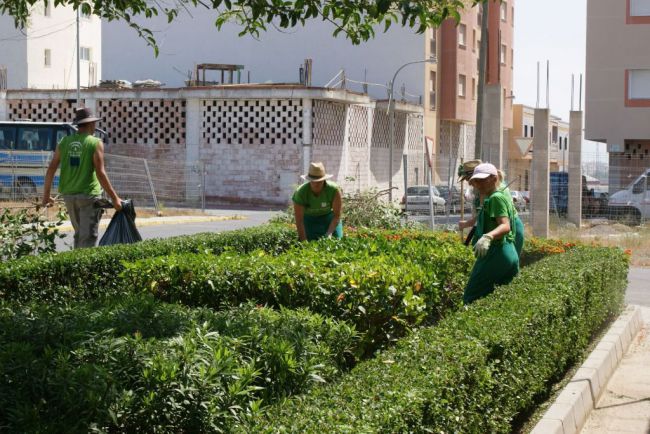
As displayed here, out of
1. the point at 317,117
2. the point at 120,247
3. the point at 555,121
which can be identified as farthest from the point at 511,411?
the point at 555,121

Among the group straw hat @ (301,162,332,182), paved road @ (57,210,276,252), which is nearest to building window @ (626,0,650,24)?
paved road @ (57,210,276,252)

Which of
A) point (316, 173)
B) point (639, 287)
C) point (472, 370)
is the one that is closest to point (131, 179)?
Answer: point (639, 287)

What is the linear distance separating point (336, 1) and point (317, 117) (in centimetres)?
3276

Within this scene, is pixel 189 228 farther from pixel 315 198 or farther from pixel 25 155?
pixel 315 198

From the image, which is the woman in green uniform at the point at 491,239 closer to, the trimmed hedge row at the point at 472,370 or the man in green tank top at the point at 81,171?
the trimmed hedge row at the point at 472,370

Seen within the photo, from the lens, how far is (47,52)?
173 feet

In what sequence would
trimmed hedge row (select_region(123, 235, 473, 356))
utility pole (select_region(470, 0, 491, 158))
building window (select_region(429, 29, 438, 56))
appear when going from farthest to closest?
1. building window (select_region(429, 29, 438, 56))
2. utility pole (select_region(470, 0, 491, 158))
3. trimmed hedge row (select_region(123, 235, 473, 356))

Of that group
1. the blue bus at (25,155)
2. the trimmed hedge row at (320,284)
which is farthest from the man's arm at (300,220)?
the blue bus at (25,155)

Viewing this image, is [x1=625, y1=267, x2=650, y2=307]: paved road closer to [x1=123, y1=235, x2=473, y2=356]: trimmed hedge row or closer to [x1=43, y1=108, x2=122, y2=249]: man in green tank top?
[x1=123, y1=235, x2=473, y2=356]: trimmed hedge row

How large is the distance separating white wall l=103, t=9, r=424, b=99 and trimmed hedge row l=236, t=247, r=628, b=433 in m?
42.9

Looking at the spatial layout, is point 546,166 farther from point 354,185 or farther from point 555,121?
point 555,121

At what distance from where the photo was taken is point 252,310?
6.74 m

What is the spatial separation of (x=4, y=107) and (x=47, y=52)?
10742mm

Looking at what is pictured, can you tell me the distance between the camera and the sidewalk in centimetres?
728
